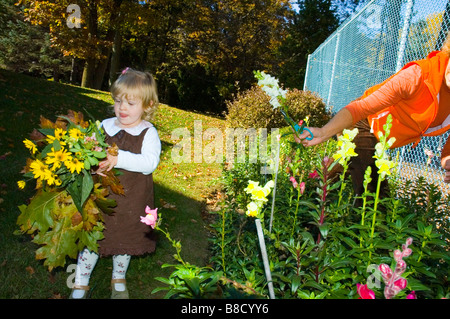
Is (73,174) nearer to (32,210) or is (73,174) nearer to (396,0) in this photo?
(32,210)

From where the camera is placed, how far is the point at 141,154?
7.24 feet

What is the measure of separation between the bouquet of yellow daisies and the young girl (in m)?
0.15

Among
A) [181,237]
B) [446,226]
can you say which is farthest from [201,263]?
[446,226]

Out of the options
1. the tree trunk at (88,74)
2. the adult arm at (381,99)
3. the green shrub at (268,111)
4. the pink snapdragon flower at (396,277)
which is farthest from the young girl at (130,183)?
the tree trunk at (88,74)

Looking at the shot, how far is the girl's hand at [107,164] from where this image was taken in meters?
2.02

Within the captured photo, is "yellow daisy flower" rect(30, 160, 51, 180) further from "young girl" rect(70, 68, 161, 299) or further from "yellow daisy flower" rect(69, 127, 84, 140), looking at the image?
"young girl" rect(70, 68, 161, 299)

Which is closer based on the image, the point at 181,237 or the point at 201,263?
the point at 201,263

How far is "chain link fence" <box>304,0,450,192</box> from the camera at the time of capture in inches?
144

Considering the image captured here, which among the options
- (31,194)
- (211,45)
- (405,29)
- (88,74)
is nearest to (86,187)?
(31,194)

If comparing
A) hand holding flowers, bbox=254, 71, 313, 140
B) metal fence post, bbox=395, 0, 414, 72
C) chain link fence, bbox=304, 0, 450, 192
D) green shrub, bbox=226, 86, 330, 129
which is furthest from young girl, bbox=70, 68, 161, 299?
green shrub, bbox=226, 86, 330, 129

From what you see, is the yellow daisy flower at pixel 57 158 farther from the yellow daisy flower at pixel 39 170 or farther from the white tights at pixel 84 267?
the white tights at pixel 84 267

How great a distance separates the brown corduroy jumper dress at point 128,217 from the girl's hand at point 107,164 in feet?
0.62
